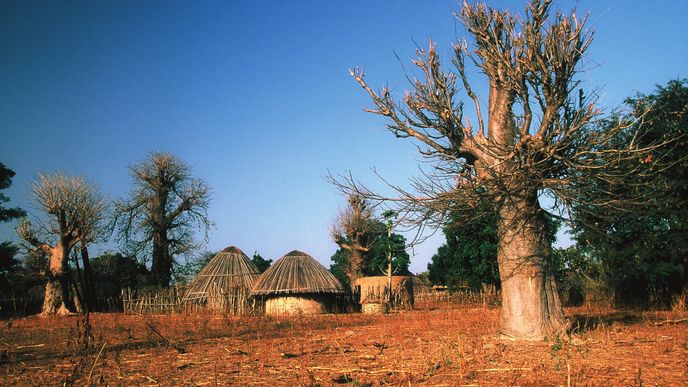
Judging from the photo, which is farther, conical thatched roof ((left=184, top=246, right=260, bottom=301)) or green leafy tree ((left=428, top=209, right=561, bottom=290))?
green leafy tree ((left=428, top=209, right=561, bottom=290))

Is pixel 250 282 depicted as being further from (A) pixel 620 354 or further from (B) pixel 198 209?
(A) pixel 620 354

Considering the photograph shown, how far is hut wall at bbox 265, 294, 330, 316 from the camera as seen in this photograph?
24.1 meters

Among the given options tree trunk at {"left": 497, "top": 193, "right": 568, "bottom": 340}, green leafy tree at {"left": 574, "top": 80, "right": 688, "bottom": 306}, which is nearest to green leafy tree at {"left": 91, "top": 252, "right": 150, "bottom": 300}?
green leafy tree at {"left": 574, "top": 80, "right": 688, "bottom": 306}

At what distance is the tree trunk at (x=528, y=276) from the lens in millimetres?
8477

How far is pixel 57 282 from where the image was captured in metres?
25.4

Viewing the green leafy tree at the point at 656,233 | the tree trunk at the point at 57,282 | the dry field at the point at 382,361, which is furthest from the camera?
the tree trunk at the point at 57,282

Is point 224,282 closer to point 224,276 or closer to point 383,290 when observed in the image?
point 224,276

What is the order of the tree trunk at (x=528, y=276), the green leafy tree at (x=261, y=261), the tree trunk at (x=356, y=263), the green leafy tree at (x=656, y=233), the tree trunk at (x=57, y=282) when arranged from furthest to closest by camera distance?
1. the green leafy tree at (x=261, y=261)
2. the tree trunk at (x=356, y=263)
3. the tree trunk at (x=57, y=282)
4. the green leafy tree at (x=656, y=233)
5. the tree trunk at (x=528, y=276)

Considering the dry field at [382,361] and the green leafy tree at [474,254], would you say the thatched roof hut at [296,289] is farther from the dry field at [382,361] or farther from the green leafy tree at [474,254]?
the dry field at [382,361]

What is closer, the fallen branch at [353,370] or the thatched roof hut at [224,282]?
the fallen branch at [353,370]

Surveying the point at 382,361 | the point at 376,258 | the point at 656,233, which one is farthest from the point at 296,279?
the point at 376,258

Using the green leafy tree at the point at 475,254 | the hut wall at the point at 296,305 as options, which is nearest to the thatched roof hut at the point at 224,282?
the hut wall at the point at 296,305

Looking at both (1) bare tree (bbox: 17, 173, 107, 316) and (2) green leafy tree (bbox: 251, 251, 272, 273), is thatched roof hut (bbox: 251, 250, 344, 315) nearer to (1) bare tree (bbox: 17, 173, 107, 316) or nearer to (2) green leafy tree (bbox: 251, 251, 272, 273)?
(1) bare tree (bbox: 17, 173, 107, 316)

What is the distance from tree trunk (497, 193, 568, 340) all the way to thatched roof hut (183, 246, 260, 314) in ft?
59.6
